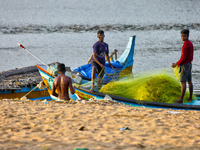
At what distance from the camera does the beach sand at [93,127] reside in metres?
4.00

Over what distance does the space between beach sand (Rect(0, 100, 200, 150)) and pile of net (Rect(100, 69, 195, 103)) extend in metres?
1.06

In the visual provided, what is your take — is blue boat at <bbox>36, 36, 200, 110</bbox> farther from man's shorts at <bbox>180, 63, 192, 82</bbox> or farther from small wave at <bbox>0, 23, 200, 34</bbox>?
small wave at <bbox>0, 23, 200, 34</bbox>

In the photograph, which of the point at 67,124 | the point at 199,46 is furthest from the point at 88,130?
the point at 199,46

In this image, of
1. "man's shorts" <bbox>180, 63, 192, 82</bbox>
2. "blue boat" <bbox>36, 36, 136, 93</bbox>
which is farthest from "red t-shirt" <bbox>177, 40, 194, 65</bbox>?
"blue boat" <bbox>36, 36, 136, 93</bbox>

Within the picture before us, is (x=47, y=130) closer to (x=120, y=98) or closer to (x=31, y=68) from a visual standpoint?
(x=120, y=98)

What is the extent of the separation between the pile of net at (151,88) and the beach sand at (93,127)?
1.06 m

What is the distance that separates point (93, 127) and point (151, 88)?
316 cm

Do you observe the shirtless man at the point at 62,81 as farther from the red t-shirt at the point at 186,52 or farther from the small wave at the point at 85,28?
the small wave at the point at 85,28

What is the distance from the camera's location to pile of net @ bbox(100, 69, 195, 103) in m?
7.45

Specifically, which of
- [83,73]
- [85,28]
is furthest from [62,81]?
[85,28]

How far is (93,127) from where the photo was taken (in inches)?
191

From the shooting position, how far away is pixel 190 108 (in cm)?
684

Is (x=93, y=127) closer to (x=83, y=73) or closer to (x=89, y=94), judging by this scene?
(x=89, y=94)

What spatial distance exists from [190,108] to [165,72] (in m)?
1.44
